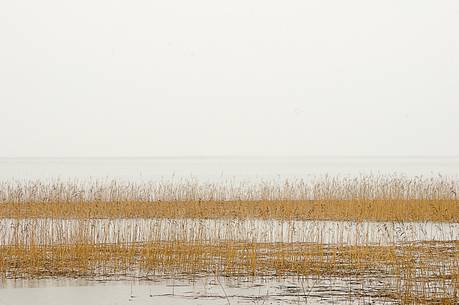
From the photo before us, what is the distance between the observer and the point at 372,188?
2122 cm

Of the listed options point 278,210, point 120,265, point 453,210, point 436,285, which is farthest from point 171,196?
point 436,285

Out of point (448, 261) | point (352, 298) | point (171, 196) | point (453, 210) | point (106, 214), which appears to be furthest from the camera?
point (171, 196)

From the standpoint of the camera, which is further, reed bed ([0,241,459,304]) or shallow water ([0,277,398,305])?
reed bed ([0,241,459,304])

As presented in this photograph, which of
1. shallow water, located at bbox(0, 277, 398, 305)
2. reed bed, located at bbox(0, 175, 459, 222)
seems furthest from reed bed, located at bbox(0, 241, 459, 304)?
reed bed, located at bbox(0, 175, 459, 222)

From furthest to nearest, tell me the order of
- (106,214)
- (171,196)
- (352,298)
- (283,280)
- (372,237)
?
1. (171,196)
2. (106,214)
3. (372,237)
4. (283,280)
5. (352,298)

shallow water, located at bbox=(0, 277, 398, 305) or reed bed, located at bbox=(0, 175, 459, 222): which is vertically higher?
reed bed, located at bbox=(0, 175, 459, 222)

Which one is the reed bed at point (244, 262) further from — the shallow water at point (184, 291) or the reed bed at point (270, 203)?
the reed bed at point (270, 203)

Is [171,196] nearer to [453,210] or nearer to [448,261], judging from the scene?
[453,210]

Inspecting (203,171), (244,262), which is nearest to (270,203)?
(244,262)

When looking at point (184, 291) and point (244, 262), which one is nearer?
point (184, 291)

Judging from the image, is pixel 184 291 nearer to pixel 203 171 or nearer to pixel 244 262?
pixel 244 262

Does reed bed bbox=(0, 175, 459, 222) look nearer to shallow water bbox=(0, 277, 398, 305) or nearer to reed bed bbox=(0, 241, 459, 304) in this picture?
A: reed bed bbox=(0, 241, 459, 304)

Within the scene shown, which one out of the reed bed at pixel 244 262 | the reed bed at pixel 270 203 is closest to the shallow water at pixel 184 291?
the reed bed at pixel 244 262

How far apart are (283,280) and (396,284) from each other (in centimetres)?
167
